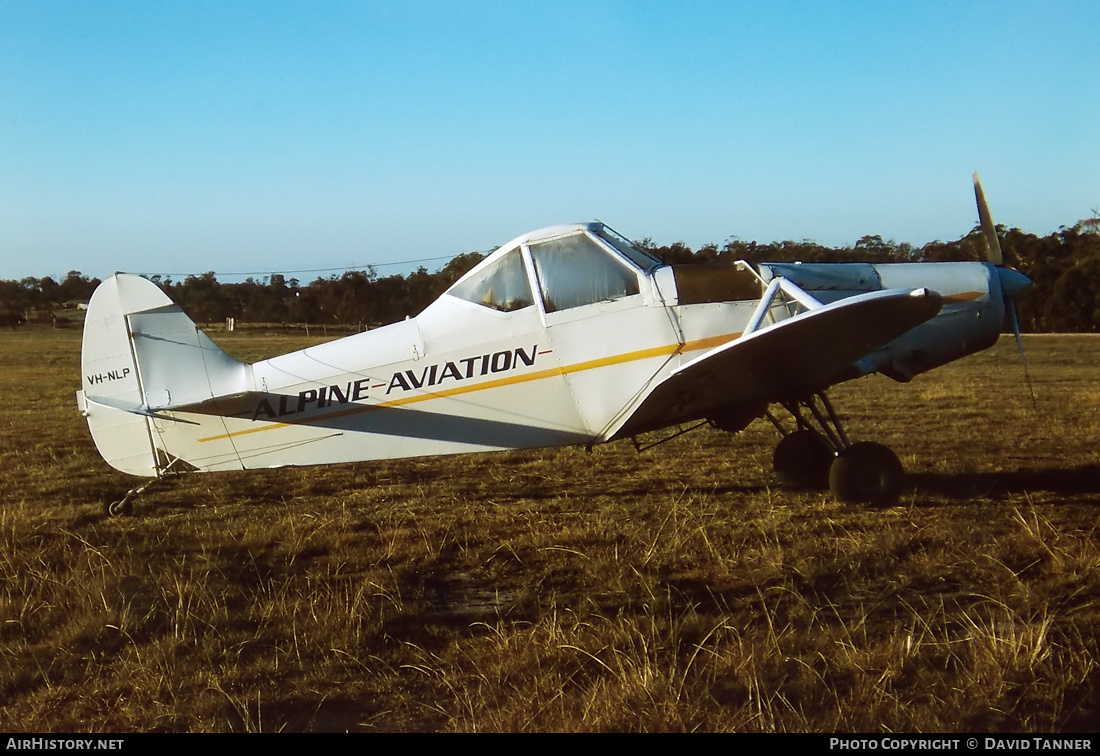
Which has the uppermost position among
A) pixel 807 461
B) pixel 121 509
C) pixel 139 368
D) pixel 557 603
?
pixel 139 368

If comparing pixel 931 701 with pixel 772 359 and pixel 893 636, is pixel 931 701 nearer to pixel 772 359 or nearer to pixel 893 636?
pixel 893 636

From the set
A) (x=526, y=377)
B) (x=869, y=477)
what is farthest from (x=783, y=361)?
(x=526, y=377)

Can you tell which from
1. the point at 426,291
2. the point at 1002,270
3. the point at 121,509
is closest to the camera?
the point at 121,509

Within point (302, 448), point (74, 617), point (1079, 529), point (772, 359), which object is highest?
point (772, 359)

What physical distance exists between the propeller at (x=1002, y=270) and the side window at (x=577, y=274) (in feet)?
11.6

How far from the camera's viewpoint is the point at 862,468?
6668mm

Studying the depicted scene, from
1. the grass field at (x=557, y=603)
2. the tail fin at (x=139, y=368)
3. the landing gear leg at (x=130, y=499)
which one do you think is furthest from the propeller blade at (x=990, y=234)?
the landing gear leg at (x=130, y=499)

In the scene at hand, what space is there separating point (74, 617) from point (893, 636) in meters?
4.25

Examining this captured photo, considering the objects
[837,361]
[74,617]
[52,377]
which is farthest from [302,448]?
[52,377]

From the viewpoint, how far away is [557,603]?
473 cm

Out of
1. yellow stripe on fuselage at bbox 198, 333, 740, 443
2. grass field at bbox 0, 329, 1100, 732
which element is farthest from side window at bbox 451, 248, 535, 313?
grass field at bbox 0, 329, 1100, 732

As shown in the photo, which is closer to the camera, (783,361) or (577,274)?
(783,361)

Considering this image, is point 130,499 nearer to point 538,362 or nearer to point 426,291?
point 538,362

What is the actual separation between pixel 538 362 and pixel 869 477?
2.81 metres
